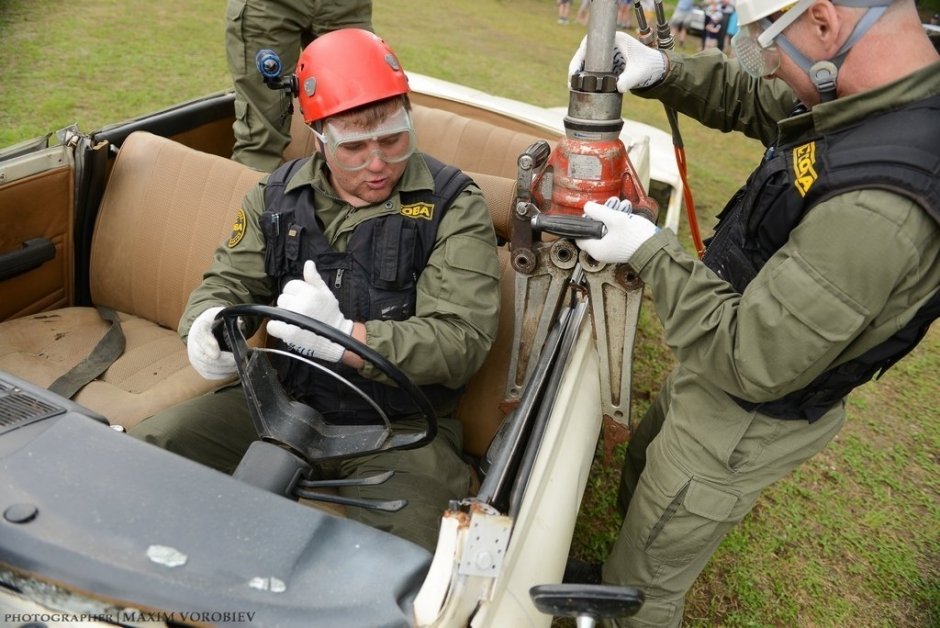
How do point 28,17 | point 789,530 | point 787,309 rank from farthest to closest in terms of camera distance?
point 28,17 → point 789,530 → point 787,309

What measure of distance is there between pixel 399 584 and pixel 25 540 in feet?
2.13

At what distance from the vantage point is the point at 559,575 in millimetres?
1776

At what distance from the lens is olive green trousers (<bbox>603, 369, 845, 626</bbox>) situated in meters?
1.88

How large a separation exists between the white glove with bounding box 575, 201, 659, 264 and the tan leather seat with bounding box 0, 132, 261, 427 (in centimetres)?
145

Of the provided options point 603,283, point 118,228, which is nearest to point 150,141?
point 118,228

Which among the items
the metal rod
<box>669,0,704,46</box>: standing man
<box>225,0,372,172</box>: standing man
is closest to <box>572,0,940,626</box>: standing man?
the metal rod

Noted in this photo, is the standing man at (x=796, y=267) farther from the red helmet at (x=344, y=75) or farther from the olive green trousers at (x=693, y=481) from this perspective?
the red helmet at (x=344, y=75)

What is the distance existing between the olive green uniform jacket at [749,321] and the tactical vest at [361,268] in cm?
72

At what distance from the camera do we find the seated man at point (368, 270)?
2.03 metres

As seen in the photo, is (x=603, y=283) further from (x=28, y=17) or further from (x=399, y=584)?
(x=28, y=17)

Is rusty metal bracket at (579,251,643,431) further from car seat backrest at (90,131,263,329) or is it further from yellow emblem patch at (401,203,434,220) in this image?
car seat backrest at (90,131,263,329)

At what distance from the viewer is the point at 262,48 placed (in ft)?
11.9

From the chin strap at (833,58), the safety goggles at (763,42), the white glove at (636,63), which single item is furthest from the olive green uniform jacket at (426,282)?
the chin strap at (833,58)

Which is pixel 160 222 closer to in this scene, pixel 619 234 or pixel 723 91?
pixel 619 234
